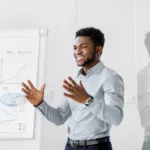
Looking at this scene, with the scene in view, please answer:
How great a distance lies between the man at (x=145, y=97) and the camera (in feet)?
6.86

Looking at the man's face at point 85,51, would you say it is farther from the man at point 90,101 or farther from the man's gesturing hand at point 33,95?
the man's gesturing hand at point 33,95

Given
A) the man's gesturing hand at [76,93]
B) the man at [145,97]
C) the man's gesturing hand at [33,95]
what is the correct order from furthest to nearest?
the man at [145,97]
the man's gesturing hand at [33,95]
the man's gesturing hand at [76,93]

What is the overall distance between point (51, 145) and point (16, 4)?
4.63 ft

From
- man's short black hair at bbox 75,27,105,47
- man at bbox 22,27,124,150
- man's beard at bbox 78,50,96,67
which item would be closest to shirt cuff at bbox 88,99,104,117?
man at bbox 22,27,124,150

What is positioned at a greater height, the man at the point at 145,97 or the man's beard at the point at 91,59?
the man's beard at the point at 91,59

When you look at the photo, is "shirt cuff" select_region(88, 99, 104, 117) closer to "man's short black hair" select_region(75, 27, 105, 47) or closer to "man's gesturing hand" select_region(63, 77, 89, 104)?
"man's gesturing hand" select_region(63, 77, 89, 104)

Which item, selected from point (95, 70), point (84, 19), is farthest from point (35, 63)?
point (95, 70)

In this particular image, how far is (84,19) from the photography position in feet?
7.76

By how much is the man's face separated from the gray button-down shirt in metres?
0.07

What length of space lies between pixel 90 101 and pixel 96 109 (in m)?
0.06

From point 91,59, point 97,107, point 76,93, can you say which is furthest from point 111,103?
point 91,59

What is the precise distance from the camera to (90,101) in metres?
1.33

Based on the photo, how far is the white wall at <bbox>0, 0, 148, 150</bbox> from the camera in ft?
7.09

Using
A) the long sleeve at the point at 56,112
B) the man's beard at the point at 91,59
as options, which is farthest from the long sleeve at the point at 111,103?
the long sleeve at the point at 56,112
